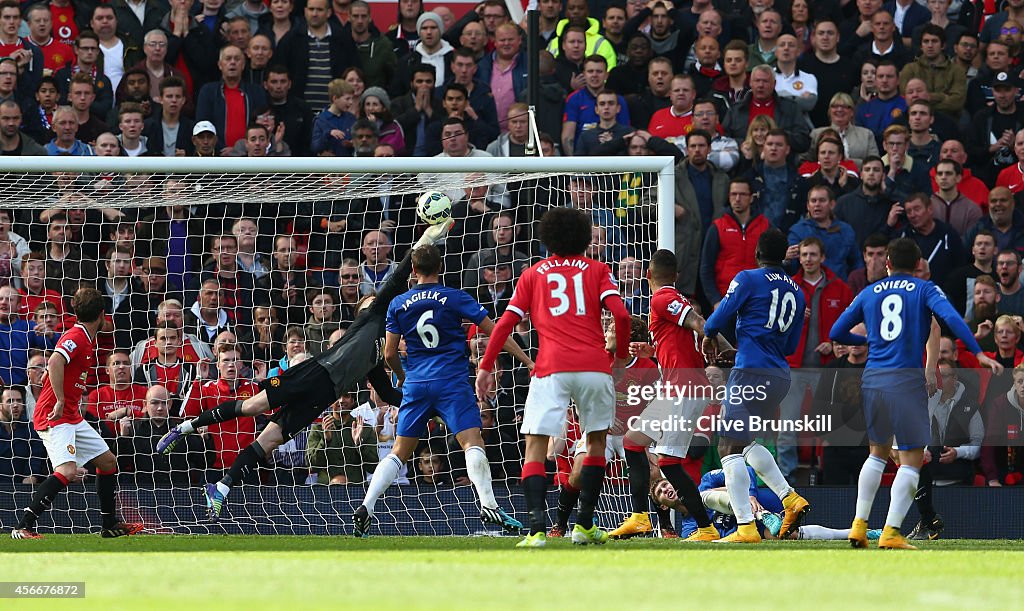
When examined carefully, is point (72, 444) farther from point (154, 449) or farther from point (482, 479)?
point (482, 479)

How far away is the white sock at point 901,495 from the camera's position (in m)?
8.89

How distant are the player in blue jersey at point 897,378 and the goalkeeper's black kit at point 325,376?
3550mm

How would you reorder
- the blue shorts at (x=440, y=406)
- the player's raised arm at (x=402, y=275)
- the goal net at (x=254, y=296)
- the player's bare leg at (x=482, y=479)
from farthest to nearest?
the goal net at (x=254, y=296) → the player's raised arm at (x=402, y=275) → the blue shorts at (x=440, y=406) → the player's bare leg at (x=482, y=479)

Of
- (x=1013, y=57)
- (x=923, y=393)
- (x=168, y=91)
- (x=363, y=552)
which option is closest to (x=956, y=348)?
(x=923, y=393)

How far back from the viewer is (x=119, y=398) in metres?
12.2

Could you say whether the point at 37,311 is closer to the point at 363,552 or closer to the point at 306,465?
the point at 306,465

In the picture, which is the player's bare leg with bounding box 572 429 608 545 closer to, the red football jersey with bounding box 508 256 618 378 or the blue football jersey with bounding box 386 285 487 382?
the red football jersey with bounding box 508 256 618 378

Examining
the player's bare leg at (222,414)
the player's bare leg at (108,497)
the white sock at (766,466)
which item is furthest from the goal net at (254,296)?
the white sock at (766,466)

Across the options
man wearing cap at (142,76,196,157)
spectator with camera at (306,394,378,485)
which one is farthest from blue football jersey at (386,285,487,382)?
man wearing cap at (142,76,196,157)

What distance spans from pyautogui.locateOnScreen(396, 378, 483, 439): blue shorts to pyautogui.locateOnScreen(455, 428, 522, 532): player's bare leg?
0.09 metres

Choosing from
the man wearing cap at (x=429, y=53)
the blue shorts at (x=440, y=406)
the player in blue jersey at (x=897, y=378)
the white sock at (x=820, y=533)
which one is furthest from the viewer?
the man wearing cap at (x=429, y=53)

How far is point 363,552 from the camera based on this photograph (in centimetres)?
857

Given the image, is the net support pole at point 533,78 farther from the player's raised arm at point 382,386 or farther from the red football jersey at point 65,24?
the red football jersey at point 65,24

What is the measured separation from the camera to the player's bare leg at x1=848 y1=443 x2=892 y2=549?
9.08 meters
